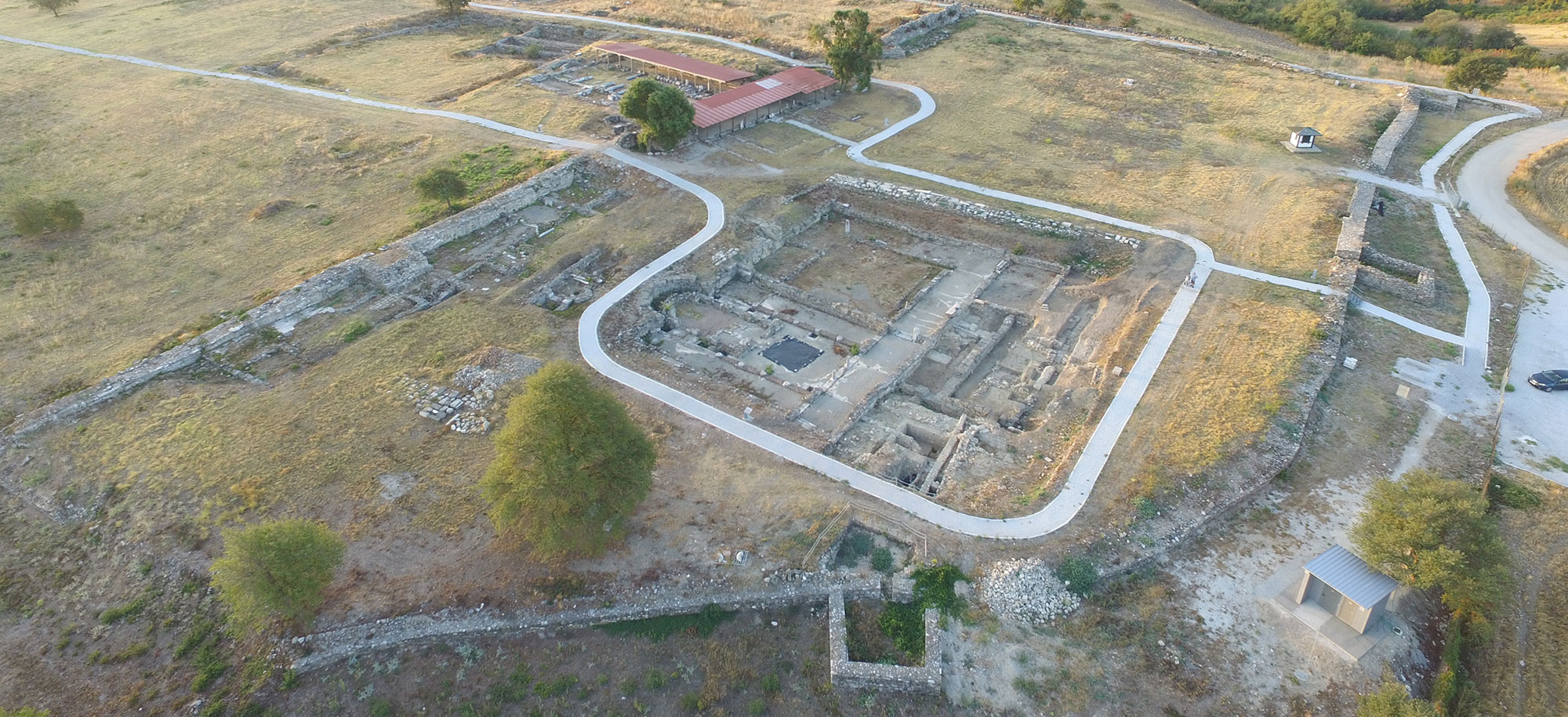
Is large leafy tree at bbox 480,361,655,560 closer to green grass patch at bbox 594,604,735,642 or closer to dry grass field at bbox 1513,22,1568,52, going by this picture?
green grass patch at bbox 594,604,735,642

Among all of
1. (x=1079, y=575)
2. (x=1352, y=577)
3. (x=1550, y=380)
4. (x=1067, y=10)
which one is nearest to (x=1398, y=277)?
(x=1550, y=380)

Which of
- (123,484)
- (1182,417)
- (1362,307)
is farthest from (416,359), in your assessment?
(1362,307)

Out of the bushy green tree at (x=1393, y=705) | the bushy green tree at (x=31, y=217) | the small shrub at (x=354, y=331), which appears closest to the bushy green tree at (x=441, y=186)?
the small shrub at (x=354, y=331)

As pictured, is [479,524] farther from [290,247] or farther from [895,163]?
[895,163]

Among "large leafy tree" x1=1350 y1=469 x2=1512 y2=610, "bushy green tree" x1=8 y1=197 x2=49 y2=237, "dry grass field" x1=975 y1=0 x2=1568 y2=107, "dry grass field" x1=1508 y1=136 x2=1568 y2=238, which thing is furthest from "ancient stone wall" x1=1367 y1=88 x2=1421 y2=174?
"bushy green tree" x1=8 y1=197 x2=49 y2=237

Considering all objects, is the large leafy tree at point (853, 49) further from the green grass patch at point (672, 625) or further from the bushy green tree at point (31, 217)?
the bushy green tree at point (31, 217)
